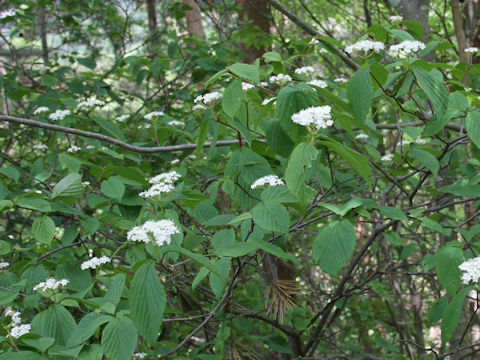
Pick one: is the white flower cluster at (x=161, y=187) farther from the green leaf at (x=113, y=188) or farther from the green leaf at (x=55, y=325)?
the green leaf at (x=55, y=325)

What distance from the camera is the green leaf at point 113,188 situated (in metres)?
1.90

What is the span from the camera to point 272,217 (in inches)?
52.7

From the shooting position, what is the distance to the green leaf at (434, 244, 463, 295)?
5.37 ft

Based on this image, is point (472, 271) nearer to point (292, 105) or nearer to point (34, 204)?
point (292, 105)

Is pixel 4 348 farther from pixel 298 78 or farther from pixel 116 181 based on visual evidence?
pixel 298 78

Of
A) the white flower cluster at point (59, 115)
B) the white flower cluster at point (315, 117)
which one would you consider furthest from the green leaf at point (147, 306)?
the white flower cluster at point (59, 115)

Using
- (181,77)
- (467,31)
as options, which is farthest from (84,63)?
(467,31)

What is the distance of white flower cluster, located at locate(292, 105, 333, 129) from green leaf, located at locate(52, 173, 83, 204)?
3.30 ft

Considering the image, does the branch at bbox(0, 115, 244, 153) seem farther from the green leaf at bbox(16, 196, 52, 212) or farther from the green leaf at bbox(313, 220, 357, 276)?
the green leaf at bbox(313, 220, 357, 276)

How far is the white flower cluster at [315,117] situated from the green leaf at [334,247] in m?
0.33

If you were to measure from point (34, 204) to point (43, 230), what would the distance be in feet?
0.47

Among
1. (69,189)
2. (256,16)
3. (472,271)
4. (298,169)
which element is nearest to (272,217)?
(298,169)

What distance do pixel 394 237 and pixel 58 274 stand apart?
1690 millimetres

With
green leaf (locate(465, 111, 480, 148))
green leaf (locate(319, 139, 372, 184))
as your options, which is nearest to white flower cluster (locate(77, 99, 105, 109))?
green leaf (locate(319, 139, 372, 184))
